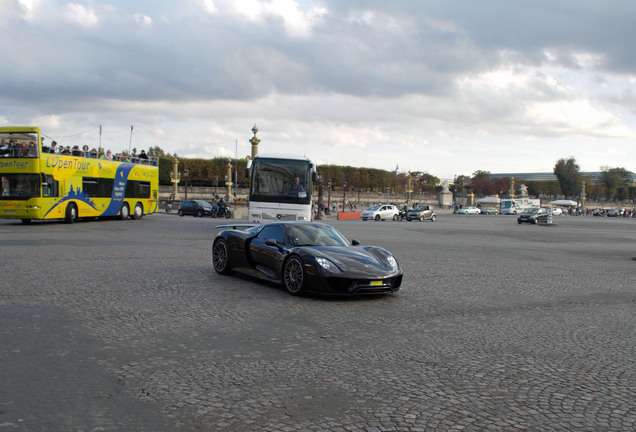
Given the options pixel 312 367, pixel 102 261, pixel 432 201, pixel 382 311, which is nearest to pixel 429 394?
pixel 312 367

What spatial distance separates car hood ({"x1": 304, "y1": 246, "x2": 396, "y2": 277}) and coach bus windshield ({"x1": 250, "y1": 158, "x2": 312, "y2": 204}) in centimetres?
1302

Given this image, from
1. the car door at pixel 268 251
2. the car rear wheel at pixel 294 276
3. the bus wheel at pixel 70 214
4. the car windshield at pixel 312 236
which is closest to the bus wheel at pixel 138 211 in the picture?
the bus wheel at pixel 70 214

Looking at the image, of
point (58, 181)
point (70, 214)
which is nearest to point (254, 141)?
point (70, 214)

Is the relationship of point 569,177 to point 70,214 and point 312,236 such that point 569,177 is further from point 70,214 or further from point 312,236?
point 312,236

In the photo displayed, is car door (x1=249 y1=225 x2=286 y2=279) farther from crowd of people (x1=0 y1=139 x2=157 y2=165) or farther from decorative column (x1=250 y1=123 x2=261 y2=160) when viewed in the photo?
decorative column (x1=250 y1=123 x2=261 y2=160)

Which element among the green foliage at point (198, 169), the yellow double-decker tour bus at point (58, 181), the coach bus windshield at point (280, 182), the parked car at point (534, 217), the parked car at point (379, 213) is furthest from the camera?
the green foliage at point (198, 169)

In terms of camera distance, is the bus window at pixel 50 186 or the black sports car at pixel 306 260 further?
the bus window at pixel 50 186

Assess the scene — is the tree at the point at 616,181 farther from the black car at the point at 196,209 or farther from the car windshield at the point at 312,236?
the car windshield at the point at 312,236

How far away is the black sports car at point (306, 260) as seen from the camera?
28.7 feet

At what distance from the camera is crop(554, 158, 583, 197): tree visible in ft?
505

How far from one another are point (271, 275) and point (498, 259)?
8.53 meters

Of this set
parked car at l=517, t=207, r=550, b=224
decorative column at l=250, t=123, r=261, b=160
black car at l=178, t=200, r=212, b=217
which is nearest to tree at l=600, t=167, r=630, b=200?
parked car at l=517, t=207, r=550, b=224

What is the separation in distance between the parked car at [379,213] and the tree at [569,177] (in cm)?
11410

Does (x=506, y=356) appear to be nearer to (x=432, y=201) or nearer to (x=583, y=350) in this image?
(x=583, y=350)
